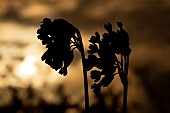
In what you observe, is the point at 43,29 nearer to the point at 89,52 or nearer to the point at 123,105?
the point at 89,52

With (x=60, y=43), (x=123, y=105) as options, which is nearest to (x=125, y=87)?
(x=123, y=105)
